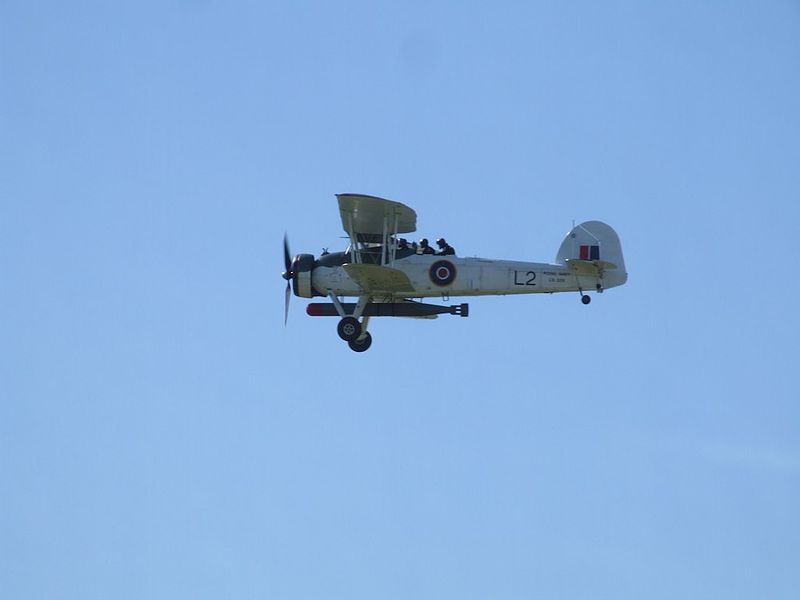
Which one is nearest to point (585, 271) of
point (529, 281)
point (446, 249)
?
point (529, 281)

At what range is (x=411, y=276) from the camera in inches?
1034

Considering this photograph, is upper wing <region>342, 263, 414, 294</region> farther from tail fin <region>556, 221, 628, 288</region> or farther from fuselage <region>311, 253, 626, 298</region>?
tail fin <region>556, 221, 628, 288</region>

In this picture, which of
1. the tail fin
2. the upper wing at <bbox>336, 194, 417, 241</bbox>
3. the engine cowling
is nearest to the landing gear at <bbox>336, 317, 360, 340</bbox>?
the engine cowling

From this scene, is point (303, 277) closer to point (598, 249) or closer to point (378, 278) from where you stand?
point (378, 278)

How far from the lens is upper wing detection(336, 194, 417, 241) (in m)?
25.2

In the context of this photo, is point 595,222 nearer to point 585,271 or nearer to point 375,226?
point 585,271

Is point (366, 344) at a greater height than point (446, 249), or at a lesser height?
lesser

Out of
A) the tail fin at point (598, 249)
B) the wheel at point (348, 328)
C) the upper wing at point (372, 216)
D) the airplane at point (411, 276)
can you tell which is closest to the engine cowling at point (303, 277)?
the airplane at point (411, 276)

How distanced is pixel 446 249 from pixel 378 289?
1587 mm

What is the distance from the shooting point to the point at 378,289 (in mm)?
26188

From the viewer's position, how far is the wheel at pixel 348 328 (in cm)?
2652

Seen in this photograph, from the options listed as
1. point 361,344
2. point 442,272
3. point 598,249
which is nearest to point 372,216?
point 442,272

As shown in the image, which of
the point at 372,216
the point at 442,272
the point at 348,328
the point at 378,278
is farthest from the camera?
the point at 348,328

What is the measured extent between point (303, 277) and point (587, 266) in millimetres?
5612
